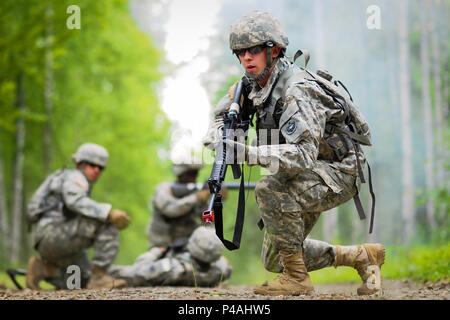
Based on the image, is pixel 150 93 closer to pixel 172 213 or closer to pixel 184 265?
pixel 172 213

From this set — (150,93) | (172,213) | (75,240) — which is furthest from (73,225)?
(150,93)

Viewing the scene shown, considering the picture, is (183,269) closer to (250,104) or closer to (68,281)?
(68,281)

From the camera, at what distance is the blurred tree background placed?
12.1m

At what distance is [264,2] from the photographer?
17.2 metres

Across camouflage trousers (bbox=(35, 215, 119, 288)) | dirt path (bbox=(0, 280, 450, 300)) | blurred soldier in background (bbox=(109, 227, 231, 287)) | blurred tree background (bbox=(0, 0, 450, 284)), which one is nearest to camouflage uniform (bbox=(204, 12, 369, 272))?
dirt path (bbox=(0, 280, 450, 300))

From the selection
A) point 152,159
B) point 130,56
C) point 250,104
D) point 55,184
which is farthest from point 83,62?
point 250,104

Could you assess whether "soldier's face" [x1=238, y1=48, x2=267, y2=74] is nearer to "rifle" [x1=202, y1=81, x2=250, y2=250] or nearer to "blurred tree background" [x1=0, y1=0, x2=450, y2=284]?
"rifle" [x1=202, y1=81, x2=250, y2=250]

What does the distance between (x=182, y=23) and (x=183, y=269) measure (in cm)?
1009

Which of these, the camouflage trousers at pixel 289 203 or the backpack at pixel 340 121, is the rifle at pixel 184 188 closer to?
the backpack at pixel 340 121

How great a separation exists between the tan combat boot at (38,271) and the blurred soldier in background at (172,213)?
1326mm

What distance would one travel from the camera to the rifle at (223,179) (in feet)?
12.0

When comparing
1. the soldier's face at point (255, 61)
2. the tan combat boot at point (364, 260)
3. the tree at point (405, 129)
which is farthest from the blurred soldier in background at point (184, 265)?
the tree at point (405, 129)

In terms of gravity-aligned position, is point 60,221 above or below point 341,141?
below

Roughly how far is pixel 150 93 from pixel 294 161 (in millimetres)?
16782
